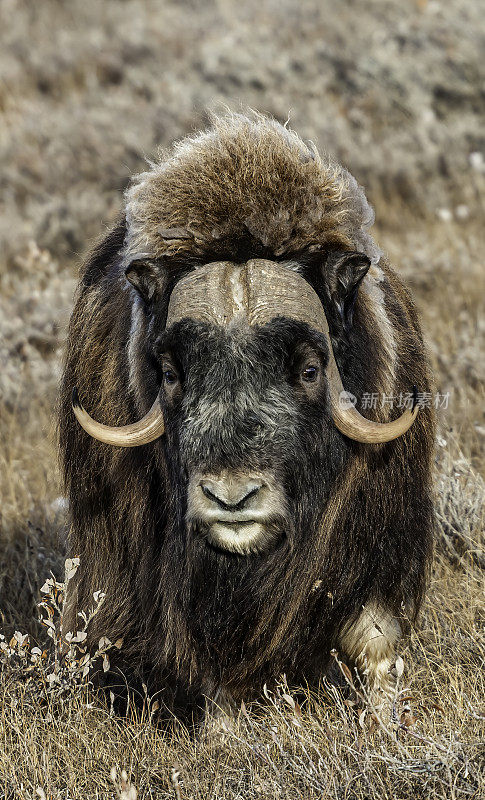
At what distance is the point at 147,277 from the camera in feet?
8.97

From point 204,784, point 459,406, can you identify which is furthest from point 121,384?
point 459,406

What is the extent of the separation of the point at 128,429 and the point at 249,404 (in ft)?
1.56

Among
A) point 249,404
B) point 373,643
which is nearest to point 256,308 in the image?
point 249,404

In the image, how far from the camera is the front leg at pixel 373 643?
3.02 m

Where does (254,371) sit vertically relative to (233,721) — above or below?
above

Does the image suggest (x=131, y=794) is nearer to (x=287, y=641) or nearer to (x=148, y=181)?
(x=287, y=641)

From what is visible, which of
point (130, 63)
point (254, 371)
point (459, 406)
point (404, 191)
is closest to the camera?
point (254, 371)

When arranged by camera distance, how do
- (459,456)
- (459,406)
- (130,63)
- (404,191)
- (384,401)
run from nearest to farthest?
(384,401) → (459,456) → (459,406) → (404,191) → (130,63)

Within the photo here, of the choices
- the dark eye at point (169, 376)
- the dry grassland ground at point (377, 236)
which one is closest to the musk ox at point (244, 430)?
the dark eye at point (169, 376)

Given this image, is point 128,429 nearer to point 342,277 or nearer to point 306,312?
point 306,312

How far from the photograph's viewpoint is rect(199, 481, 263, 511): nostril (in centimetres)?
233

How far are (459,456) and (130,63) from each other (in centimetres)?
805

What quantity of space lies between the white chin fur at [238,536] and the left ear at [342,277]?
63 centimetres

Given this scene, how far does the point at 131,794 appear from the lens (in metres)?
2.26
